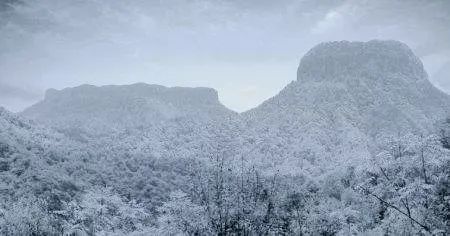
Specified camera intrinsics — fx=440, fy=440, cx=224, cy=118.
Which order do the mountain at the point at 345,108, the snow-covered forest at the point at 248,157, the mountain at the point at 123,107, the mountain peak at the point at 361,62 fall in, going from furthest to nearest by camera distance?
the mountain at the point at 123,107, the mountain peak at the point at 361,62, the mountain at the point at 345,108, the snow-covered forest at the point at 248,157

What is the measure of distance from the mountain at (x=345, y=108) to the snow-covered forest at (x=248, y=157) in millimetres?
409

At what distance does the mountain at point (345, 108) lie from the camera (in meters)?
86.6

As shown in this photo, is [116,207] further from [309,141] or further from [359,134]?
[359,134]

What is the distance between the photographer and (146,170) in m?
78.8

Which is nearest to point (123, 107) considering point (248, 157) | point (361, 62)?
point (248, 157)

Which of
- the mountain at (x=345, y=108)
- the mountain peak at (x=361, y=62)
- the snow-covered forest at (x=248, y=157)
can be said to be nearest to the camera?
the snow-covered forest at (x=248, y=157)

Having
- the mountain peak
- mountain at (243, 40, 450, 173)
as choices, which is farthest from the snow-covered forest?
the mountain peak

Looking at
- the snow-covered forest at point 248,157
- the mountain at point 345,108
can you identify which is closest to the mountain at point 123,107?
the snow-covered forest at point 248,157

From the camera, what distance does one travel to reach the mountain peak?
395 feet

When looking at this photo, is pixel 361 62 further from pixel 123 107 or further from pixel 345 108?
pixel 123 107

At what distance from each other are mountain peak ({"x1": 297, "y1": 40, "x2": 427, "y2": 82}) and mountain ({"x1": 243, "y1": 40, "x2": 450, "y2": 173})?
0.86 feet

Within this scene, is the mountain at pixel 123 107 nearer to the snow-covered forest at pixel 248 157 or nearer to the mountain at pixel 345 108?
the snow-covered forest at pixel 248 157

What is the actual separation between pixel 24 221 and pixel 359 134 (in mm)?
69061

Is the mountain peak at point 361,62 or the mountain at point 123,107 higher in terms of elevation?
the mountain peak at point 361,62
